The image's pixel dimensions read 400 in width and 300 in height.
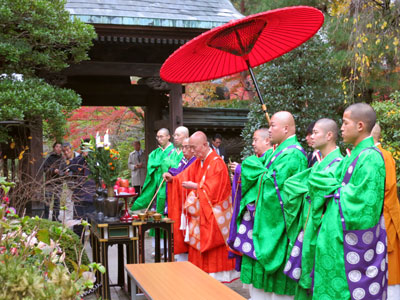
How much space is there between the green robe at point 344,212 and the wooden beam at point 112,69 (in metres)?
6.27

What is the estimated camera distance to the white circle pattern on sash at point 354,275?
377cm

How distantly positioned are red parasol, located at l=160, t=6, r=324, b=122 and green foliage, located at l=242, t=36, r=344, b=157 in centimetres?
464

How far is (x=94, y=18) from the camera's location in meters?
8.16

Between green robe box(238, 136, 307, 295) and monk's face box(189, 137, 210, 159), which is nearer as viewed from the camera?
green robe box(238, 136, 307, 295)

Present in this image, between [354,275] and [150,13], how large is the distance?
6.14 meters

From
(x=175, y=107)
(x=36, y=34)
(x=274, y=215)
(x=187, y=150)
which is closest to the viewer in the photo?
(x=274, y=215)

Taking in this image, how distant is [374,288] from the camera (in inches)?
148

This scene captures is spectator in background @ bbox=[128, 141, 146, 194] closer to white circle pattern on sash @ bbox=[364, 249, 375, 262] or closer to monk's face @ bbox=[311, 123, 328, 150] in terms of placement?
monk's face @ bbox=[311, 123, 328, 150]

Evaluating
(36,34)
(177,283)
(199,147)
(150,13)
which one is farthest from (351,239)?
(150,13)

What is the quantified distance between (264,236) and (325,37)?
25.1 feet

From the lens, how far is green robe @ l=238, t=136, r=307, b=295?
193 inches

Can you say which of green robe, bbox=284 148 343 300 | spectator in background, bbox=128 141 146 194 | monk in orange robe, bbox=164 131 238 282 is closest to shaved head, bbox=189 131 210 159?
monk in orange robe, bbox=164 131 238 282

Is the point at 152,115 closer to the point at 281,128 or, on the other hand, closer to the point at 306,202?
the point at 281,128

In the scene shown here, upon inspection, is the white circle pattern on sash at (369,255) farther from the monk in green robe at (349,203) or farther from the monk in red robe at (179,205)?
the monk in red robe at (179,205)
